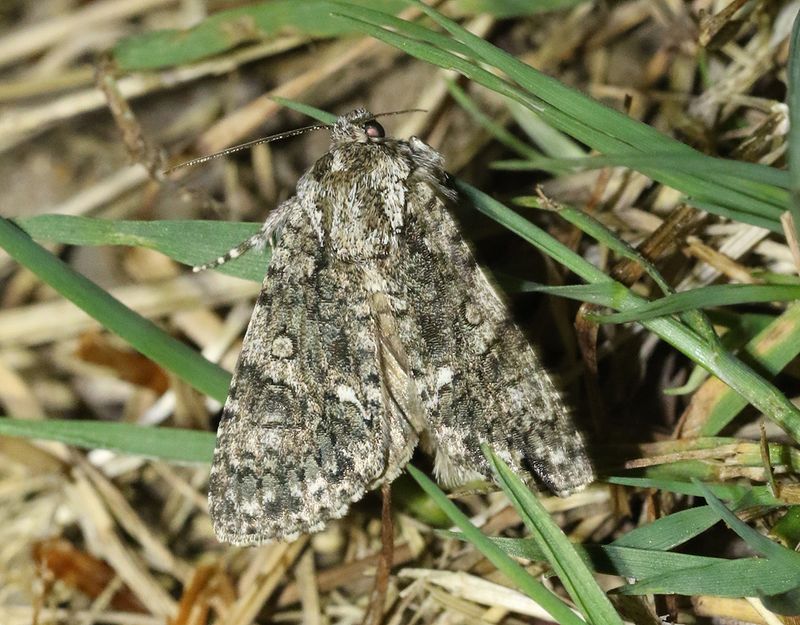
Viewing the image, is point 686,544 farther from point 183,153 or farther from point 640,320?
point 183,153

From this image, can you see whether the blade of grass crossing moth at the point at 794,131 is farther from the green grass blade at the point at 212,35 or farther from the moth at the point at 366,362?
the green grass blade at the point at 212,35

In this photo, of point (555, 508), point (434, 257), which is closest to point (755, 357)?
point (555, 508)

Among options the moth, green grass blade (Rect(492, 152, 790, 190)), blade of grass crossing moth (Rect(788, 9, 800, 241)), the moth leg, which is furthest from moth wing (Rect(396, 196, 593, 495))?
blade of grass crossing moth (Rect(788, 9, 800, 241))

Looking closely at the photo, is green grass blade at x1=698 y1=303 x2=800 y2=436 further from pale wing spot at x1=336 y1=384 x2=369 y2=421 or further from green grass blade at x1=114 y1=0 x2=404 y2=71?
green grass blade at x1=114 y1=0 x2=404 y2=71

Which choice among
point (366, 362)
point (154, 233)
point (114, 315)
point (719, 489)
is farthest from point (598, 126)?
point (114, 315)

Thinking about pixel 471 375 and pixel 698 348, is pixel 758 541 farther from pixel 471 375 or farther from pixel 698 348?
pixel 471 375

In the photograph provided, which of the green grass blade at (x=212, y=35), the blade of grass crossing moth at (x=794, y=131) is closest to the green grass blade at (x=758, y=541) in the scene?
the blade of grass crossing moth at (x=794, y=131)
